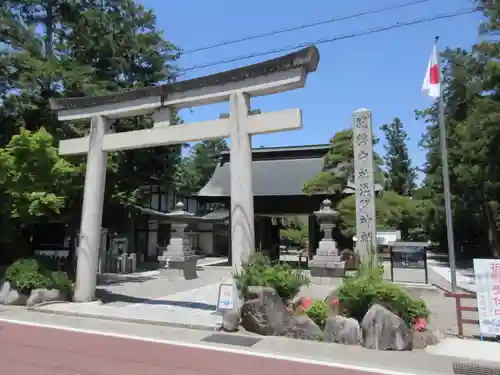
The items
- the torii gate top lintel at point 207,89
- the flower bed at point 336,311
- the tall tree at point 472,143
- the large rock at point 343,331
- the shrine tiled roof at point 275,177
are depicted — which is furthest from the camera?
the shrine tiled roof at point 275,177

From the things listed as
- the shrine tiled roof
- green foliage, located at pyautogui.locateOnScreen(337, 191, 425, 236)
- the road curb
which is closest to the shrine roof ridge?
the road curb

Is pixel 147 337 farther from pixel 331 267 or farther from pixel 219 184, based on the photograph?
pixel 219 184

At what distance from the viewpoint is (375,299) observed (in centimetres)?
747

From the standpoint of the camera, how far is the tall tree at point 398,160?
52.8m

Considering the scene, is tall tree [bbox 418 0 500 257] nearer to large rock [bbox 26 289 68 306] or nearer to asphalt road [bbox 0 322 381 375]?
asphalt road [bbox 0 322 381 375]

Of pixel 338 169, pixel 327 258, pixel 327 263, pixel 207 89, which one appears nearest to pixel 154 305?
pixel 207 89

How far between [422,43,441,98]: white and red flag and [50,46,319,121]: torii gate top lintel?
14.4 ft

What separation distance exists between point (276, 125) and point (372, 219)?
579 centimetres

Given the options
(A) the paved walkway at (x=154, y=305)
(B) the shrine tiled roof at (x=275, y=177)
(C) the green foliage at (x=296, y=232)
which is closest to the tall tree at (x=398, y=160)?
(C) the green foliage at (x=296, y=232)

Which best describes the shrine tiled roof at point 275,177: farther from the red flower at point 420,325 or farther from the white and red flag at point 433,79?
the red flower at point 420,325

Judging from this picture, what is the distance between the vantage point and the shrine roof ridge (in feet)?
29.5

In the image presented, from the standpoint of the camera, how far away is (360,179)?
531 inches

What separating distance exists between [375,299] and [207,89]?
6.61 metres

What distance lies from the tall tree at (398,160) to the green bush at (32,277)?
4734cm
